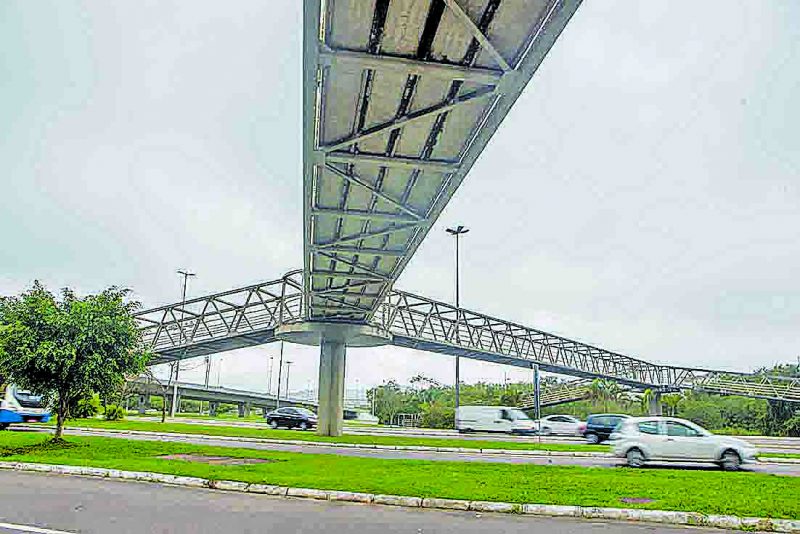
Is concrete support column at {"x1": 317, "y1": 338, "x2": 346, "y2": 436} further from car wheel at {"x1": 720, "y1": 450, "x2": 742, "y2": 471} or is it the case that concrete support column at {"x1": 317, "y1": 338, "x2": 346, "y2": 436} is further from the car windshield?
car wheel at {"x1": 720, "y1": 450, "x2": 742, "y2": 471}

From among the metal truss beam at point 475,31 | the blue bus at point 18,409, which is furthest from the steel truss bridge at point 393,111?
the blue bus at point 18,409

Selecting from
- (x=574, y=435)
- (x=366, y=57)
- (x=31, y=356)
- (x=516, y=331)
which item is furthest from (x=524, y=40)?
(x=516, y=331)

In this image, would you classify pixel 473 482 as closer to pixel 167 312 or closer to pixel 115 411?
pixel 167 312

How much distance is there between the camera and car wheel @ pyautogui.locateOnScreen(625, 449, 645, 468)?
1955 cm

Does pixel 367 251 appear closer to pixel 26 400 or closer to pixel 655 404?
pixel 26 400

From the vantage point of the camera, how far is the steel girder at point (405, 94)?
9.01 metres

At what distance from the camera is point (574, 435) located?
42.7m

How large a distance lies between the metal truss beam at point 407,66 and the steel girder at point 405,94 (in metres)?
0.02

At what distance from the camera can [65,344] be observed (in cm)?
1972

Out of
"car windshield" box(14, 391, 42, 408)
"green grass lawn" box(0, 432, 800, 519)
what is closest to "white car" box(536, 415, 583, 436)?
"green grass lawn" box(0, 432, 800, 519)

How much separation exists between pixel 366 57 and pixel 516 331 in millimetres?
45084

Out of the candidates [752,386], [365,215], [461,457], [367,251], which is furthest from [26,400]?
[752,386]

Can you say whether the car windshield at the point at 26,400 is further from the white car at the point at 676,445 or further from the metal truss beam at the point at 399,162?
the white car at the point at 676,445

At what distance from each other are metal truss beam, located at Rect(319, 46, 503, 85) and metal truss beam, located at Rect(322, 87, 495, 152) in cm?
42
